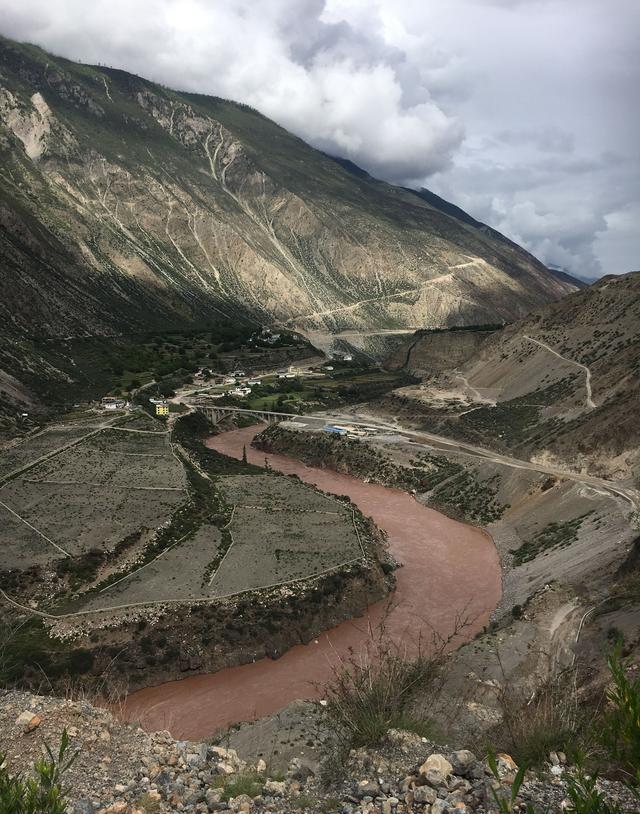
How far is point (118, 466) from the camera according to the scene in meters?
53.9

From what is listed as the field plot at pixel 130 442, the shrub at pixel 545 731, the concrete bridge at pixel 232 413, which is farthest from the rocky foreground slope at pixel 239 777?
the concrete bridge at pixel 232 413

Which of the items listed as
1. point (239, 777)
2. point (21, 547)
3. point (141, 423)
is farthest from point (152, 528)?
point (239, 777)

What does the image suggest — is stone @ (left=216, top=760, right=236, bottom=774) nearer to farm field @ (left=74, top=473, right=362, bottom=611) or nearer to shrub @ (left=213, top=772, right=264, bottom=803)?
shrub @ (left=213, top=772, right=264, bottom=803)

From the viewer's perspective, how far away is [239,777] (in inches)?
424

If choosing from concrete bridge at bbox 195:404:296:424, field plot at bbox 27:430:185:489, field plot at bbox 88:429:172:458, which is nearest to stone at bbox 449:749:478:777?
field plot at bbox 27:430:185:489

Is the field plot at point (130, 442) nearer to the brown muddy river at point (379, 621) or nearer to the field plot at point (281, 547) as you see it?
the field plot at point (281, 547)

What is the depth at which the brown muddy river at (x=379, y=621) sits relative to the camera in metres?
26.8

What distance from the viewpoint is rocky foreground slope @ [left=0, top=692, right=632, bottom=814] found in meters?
8.69

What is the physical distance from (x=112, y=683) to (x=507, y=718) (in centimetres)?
2230

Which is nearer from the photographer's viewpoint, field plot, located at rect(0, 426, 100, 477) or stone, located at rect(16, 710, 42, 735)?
stone, located at rect(16, 710, 42, 735)

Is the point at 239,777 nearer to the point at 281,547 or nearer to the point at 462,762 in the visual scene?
the point at 462,762

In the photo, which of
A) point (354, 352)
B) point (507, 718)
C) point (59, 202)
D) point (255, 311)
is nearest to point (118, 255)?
point (59, 202)

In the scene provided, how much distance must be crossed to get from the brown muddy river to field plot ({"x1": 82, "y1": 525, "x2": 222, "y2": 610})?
218 inches

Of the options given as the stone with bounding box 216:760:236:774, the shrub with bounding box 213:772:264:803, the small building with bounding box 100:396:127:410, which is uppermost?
the shrub with bounding box 213:772:264:803
